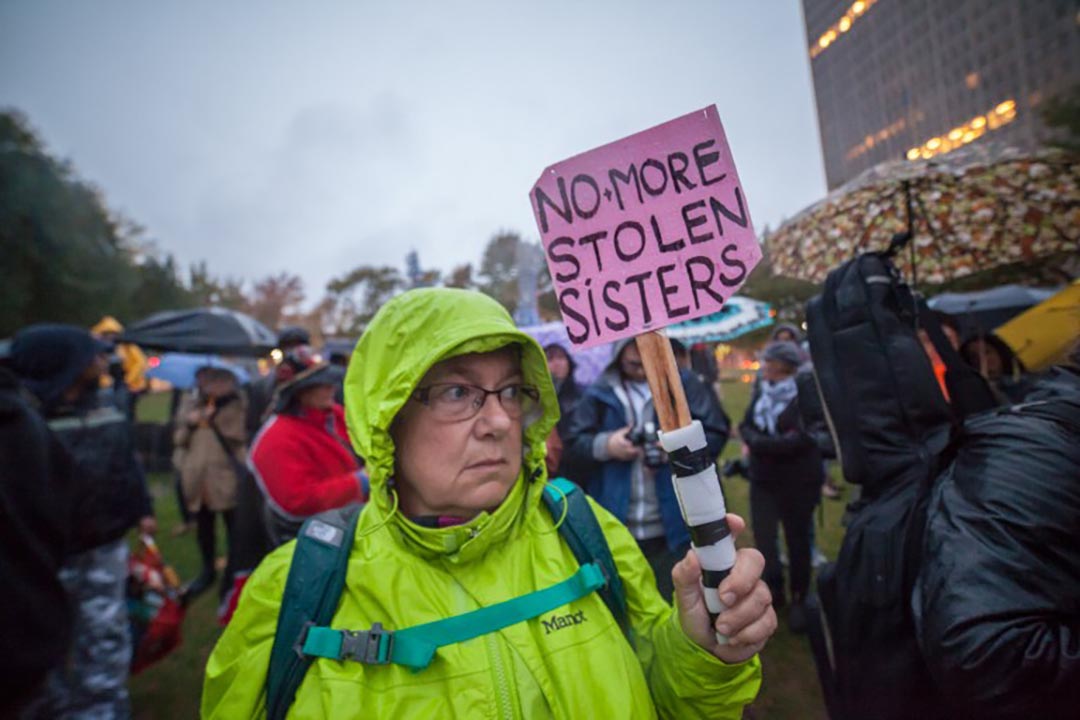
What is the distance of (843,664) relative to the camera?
1792 mm

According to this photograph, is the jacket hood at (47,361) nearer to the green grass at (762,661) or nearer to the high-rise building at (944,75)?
the green grass at (762,661)

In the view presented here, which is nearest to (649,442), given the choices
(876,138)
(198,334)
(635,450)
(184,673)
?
(635,450)

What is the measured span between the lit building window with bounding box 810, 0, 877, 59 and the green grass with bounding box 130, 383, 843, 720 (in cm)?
393

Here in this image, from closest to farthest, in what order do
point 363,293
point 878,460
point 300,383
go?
point 878,460, point 300,383, point 363,293

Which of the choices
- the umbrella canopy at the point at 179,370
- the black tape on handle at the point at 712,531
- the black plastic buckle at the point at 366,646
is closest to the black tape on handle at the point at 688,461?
the black tape on handle at the point at 712,531

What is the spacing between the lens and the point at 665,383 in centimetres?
99

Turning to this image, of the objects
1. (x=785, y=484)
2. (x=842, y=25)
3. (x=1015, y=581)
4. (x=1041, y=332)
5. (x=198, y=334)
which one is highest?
(x=842, y=25)

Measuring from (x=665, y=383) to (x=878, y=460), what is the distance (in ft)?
4.29

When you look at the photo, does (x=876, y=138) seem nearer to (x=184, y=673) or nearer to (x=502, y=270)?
(x=502, y=270)

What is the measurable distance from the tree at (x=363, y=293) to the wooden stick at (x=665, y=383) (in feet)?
90.7

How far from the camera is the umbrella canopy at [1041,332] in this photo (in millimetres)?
3580

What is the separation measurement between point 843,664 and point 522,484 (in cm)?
137

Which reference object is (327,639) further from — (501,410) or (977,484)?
(977,484)

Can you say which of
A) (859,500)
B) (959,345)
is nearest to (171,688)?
(859,500)
